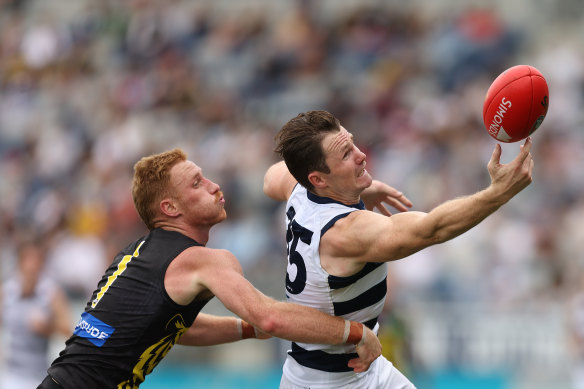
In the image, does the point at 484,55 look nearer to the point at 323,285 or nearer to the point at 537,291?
the point at 537,291

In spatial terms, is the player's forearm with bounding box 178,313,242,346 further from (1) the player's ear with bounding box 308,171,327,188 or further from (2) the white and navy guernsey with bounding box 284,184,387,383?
(1) the player's ear with bounding box 308,171,327,188

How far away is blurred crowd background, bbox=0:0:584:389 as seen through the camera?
11414 mm

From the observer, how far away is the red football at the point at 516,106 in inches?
192

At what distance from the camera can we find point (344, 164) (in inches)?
202

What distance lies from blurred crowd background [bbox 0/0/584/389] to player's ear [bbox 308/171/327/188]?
3.94 metres

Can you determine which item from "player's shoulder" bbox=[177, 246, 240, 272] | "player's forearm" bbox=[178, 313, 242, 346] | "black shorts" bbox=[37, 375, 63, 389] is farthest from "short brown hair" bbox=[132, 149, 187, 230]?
"black shorts" bbox=[37, 375, 63, 389]

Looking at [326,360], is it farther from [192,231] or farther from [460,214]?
[460,214]

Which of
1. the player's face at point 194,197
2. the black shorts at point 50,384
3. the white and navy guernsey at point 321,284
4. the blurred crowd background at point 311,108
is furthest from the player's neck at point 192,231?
the blurred crowd background at point 311,108

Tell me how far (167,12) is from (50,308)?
9.11m

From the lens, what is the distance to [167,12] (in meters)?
16.7

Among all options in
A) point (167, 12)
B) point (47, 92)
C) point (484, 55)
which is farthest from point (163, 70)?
point (484, 55)

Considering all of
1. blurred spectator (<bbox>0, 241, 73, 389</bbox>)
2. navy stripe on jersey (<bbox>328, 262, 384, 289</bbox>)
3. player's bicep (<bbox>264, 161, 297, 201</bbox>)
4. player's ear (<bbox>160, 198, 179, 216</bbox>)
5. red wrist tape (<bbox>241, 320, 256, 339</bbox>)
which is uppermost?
blurred spectator (<bbox>0, 241, 73, 389</bbox>)

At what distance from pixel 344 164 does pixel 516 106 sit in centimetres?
98

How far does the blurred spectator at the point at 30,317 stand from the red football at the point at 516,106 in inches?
197
